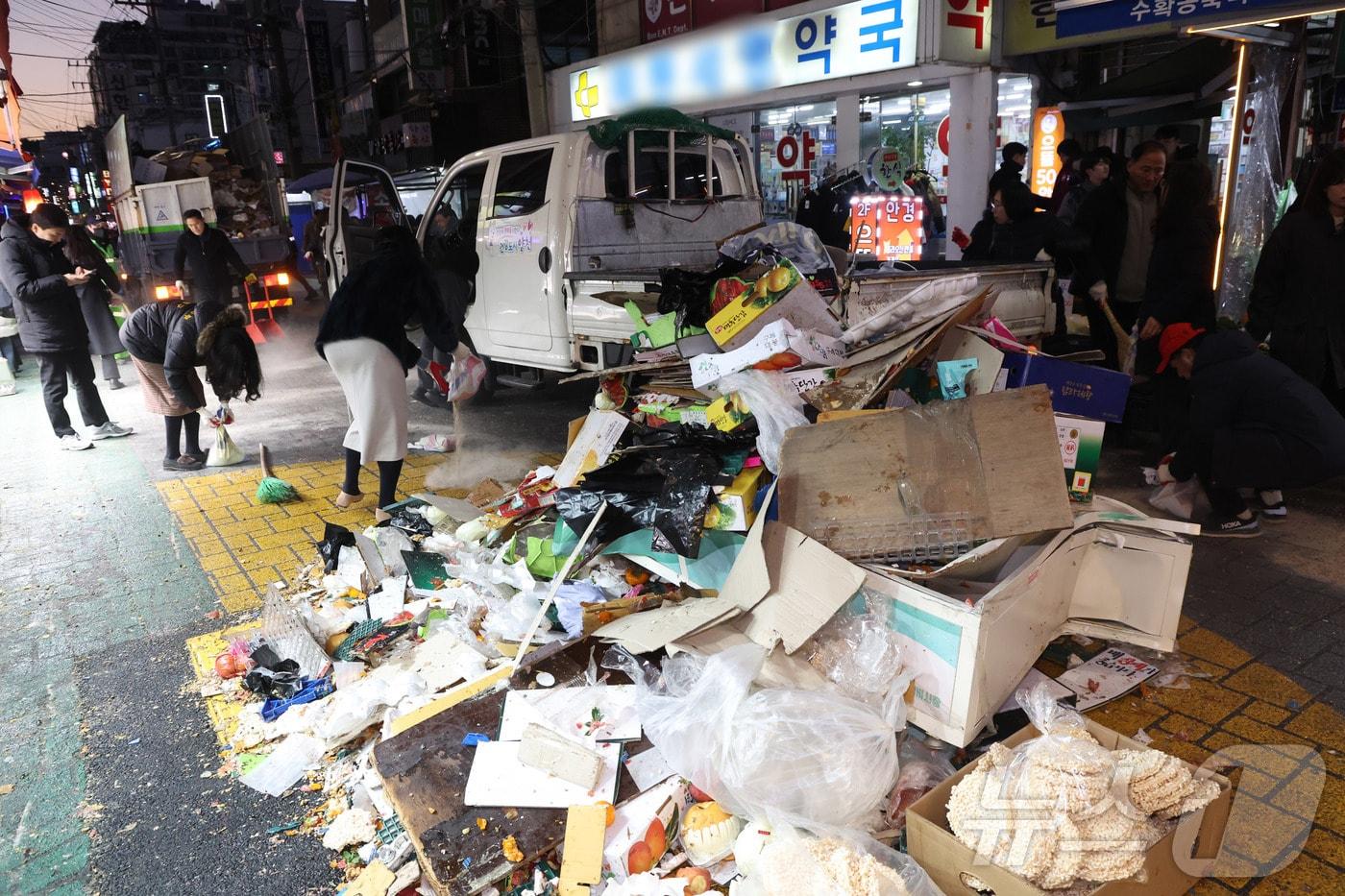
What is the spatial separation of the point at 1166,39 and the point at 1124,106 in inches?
27.9

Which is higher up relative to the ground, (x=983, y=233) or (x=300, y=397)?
(x=983, y=233)

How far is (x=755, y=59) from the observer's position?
10289mm

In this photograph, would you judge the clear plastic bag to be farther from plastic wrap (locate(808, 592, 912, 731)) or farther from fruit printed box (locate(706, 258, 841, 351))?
fruit printed box (locate(706, 258, 841, 351))

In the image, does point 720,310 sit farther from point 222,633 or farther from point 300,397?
point 300,397

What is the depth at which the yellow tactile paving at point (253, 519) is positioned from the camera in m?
4.55

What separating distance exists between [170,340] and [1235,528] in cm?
689

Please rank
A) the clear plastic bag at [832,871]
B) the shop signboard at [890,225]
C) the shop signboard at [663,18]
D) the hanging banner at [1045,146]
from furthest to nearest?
1. the shop signboard at [663,18]
2. the shop signboard at [890,225]
3. the hanging banner at [1045,146]
4. the clear plastic bag at [832,871]

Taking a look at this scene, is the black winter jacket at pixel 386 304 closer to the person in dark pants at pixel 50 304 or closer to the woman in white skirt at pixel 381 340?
the woman in white skirt at pixel 381 340

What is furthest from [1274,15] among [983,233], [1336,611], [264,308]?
[264,308]

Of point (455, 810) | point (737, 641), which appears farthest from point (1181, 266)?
point (455, 810)

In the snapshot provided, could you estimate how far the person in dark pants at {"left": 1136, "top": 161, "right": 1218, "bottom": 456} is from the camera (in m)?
5.14

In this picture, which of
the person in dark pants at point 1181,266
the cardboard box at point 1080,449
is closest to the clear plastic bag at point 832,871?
the cardboard box at point 1080,449

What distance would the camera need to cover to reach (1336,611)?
363 cm

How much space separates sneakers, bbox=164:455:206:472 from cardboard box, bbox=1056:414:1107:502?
613 centimetres
